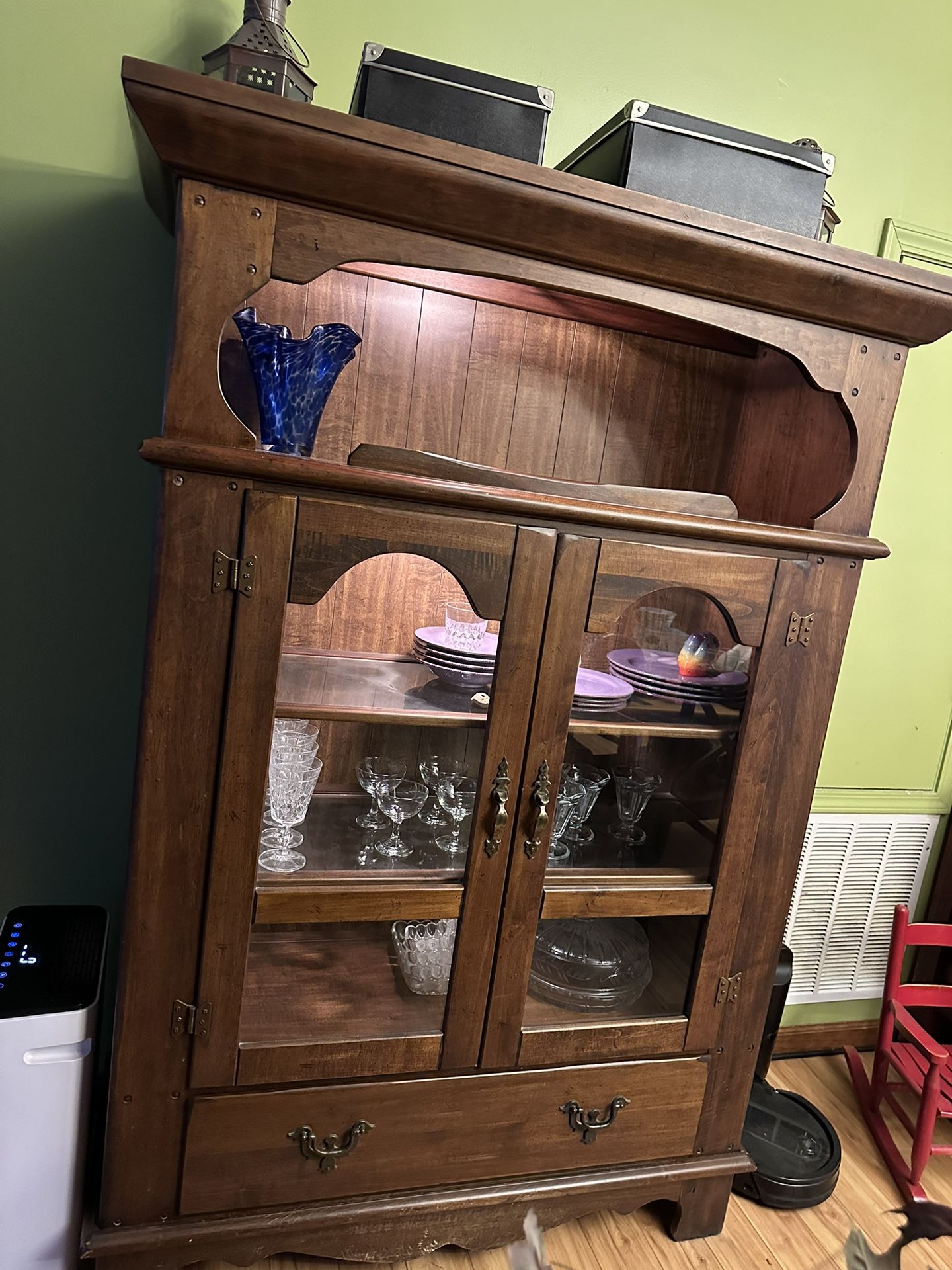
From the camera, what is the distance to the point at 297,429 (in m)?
1.38

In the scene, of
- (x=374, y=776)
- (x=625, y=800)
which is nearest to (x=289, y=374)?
(x=374, y=776)

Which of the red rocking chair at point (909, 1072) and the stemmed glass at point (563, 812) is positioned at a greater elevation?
the stemmed glass at point (563, 812)

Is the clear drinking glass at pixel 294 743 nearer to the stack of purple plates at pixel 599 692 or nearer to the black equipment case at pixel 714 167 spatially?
the stack of purple plates at pixel 599 692

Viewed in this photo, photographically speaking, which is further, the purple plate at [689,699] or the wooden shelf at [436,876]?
the purple plate at [689,699]

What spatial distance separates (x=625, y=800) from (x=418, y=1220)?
812 mm

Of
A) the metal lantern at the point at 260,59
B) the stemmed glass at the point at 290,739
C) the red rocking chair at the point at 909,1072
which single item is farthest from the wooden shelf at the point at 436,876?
the metal lantern at the point at 260,59

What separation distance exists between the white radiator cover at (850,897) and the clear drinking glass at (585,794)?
0.93 meters

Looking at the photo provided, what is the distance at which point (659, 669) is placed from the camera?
159cm

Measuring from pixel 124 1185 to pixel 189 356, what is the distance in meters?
1.26

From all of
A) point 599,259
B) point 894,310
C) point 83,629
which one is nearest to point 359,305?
point 599,259

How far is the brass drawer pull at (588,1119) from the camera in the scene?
1.61 metres

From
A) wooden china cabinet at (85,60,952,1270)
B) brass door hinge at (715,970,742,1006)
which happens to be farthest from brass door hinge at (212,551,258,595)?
brass door hinge at (715,970,742,1006)

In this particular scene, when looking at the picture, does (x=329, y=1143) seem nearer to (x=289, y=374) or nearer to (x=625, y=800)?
(x=625, y=800)

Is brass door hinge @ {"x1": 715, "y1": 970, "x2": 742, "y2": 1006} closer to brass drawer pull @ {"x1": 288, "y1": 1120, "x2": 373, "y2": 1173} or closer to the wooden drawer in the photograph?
the wooden drawer
